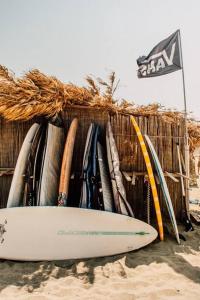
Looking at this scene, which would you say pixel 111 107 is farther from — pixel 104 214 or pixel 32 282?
pixel 32 282

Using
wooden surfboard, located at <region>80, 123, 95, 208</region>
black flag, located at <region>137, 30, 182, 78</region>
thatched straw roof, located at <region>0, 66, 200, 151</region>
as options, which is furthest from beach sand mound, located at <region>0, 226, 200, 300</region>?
black flag, located at <region>137, 30, 182, 78</region>

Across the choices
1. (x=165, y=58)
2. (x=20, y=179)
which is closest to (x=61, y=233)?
(x=20, y=179)

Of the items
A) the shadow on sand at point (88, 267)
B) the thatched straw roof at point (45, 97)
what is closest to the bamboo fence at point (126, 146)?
the thatched straw roof at point (45, 97)

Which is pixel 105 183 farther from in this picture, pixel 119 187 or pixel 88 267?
pixel 88 267

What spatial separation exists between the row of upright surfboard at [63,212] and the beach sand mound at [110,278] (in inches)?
6.3

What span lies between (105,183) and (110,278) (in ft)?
5.01

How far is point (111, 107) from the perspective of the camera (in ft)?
17.5

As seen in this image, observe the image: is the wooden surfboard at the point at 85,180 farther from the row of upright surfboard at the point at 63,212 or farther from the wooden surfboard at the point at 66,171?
the wooden surfboard at the point at 66,171

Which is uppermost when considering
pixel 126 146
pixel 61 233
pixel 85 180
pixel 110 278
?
pixel 126 146

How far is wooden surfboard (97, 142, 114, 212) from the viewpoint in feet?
13.9

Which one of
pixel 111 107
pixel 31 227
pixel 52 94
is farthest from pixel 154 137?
pixel 31 227

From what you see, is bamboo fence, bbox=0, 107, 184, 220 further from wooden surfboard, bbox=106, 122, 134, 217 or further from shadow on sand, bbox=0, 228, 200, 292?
shadow on sand, bbox=0, 228, 200, 292

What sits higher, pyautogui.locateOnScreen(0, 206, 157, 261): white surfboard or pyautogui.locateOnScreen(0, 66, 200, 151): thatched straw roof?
pyautogui.locateOnScreen(0, 66, 200, 151): thatched straw roof

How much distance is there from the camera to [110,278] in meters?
3.20
